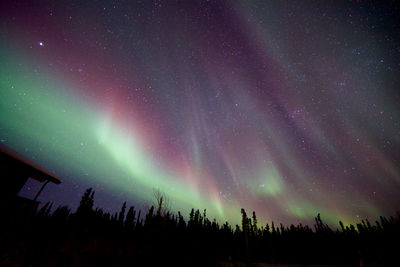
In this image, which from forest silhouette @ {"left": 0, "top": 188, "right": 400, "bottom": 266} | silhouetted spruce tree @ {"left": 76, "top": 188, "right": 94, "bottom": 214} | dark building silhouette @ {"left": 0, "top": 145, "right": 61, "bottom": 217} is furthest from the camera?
silhouetted spruce tree @ {"left": 76, "top": 188, "right": 94, "bottom": 214}

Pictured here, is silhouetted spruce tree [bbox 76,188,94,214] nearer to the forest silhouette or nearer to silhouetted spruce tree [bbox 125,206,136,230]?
the forest silhouette

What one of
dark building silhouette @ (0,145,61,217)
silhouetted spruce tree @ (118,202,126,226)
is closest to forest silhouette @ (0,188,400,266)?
silhouetted spruce tree @ (118,202,126,226)

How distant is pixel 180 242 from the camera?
5525 cm

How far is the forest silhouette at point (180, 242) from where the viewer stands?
3269cm

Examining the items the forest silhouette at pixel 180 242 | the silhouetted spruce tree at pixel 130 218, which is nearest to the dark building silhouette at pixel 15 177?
the forest silhouette at pixel 180 242

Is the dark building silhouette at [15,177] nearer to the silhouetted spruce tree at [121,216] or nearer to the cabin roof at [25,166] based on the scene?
the cabin roof at [25,166]

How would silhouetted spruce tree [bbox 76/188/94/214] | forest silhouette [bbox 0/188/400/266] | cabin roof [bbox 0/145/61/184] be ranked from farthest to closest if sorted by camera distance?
silhouetted spruce tree [bbox 76/188/94/214], forest silhouette [bbox 0/188/400/266], cabin roof [bbox 0/145/61/184]

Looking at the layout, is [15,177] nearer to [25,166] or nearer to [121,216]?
[25,166]

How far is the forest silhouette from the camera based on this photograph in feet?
107

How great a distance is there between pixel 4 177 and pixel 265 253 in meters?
96.9

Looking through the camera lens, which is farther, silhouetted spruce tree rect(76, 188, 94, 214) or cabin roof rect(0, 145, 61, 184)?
silhouetted spruce tree rect(76, 188, 94, 214)

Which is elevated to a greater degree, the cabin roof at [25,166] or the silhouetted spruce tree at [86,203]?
the silhouetted spruce tree at [86,203]

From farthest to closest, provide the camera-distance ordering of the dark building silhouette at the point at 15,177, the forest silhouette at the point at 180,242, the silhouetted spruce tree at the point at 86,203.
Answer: the silhouetted spruce tree at the point at 86,203 → the forest silhouette at the point at 180,242 → the dark building silhouette at the point at 15,177

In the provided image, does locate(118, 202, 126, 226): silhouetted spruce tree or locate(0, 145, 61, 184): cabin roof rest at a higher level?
locate(118, 202, 126, 226): silhouetted spruce tree
